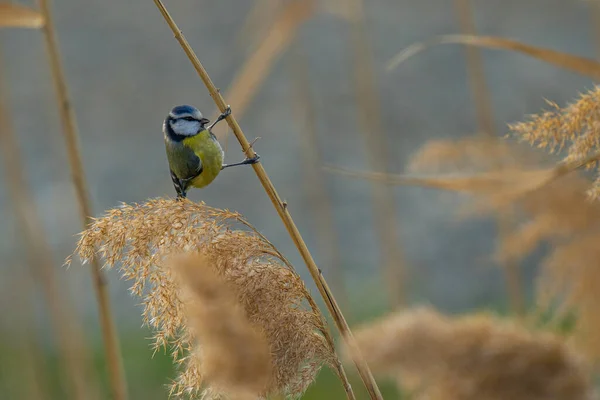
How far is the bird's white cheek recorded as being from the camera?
1094 mm

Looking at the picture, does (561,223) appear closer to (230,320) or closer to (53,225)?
(230,320)

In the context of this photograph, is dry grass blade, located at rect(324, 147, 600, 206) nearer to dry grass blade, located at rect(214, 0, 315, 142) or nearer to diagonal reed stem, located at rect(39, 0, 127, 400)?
dry grass blade, located at rect(214, 0, 315, 142)

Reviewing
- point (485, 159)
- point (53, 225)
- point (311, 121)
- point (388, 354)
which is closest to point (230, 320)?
point (388, 354)

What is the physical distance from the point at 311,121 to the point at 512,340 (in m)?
0.95

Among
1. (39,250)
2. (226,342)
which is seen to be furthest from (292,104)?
(226,342)

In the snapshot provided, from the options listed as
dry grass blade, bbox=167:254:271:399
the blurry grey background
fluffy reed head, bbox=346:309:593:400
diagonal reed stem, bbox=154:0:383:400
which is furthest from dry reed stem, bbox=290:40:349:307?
the blurry grey background

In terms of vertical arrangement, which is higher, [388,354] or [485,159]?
[485,159]

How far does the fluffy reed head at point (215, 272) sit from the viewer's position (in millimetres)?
639

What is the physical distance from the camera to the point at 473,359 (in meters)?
0.96

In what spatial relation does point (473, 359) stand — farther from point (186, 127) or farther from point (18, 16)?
point (18, 16)

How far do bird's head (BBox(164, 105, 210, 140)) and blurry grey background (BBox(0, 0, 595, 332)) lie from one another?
2710 mm

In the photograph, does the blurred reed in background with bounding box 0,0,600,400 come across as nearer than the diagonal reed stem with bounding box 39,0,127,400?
Yes

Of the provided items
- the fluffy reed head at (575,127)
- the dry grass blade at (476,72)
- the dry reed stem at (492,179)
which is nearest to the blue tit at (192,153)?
the dry reed stem at (492,179)

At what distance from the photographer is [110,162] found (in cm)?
445
